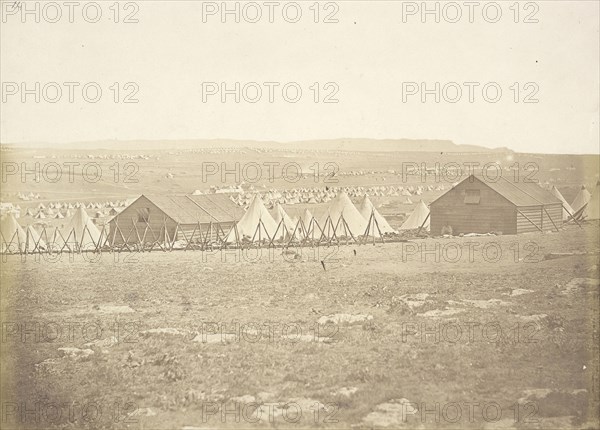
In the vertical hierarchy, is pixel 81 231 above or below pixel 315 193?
below

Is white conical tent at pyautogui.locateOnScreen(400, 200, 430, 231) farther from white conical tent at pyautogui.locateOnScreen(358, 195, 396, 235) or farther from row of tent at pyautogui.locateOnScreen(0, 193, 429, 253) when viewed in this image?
white conical tent at pyautogui.locateOnScreen(358, 195, 396, 235)

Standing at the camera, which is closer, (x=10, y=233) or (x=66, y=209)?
(x=10, y=233)

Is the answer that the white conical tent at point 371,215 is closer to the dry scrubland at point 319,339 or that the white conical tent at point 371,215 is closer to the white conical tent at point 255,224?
the dry scrubland at point 319,339

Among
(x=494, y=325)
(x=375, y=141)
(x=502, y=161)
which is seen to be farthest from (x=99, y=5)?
(x=494, y=325)

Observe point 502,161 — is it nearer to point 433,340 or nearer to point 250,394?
point 433,340

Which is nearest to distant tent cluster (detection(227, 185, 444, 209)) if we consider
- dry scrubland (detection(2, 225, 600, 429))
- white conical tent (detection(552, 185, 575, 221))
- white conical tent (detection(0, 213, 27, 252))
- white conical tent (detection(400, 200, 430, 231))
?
white conical tent (detection(400, 200, 430, 231))

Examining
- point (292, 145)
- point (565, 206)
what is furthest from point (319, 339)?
point (565, 206)

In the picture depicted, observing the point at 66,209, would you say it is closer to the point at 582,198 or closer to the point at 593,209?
the point at 582,198
